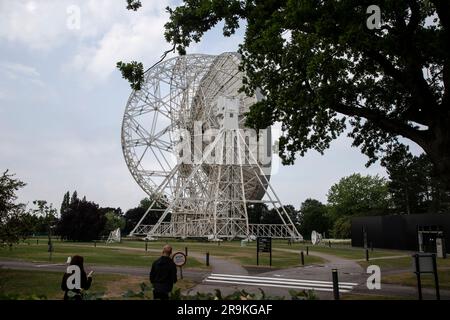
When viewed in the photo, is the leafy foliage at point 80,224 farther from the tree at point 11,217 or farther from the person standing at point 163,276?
the person standing at point 163,276

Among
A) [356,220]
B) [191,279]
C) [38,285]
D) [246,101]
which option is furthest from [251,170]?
[38,285]

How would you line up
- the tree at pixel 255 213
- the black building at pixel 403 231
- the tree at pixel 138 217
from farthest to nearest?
the tree at pixel 138 217, the tree at pixel 255 213, the black building at pixel 403 231

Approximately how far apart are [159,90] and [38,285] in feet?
152

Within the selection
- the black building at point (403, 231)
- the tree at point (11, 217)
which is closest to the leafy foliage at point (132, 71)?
the tree at point (11, 217)

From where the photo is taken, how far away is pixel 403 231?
1784 inches

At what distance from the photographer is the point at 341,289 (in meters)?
16.1

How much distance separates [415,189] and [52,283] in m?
85.4

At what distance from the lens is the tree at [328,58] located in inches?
548

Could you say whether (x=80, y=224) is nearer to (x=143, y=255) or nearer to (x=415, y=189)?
(x=143, y=255)

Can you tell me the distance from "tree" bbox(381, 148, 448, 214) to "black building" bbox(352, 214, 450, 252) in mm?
37724

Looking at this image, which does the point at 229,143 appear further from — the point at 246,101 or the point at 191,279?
the point at 191,279

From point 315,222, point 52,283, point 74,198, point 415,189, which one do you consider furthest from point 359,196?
point 52,283

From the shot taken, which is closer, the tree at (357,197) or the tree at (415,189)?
the tree at (415,189)

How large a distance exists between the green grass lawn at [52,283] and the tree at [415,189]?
7704cm
